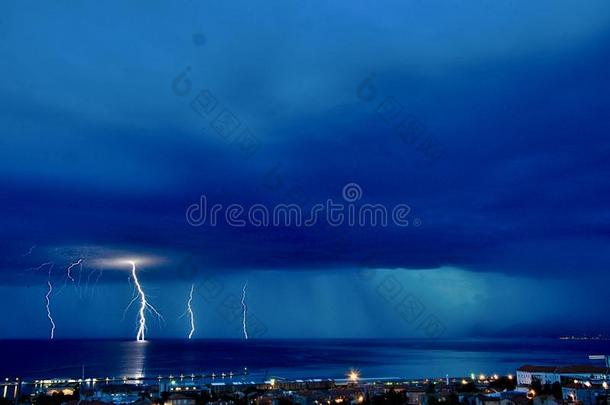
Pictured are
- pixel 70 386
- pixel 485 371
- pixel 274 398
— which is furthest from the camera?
pixel 485 371

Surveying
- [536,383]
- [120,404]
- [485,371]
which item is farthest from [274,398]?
[485,371]

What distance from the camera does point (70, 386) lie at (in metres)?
51.1

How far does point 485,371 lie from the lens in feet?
244

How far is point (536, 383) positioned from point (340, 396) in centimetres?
1672

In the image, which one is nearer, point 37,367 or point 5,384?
point 5,384

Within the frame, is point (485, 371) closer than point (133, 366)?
Yes

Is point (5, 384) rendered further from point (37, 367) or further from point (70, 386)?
point (37, 367)

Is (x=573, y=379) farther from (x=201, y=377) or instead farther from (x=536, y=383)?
(x=201, y=377)

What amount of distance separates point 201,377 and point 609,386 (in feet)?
158

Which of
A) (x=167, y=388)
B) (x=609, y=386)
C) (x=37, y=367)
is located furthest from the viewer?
(x=37, y=367)

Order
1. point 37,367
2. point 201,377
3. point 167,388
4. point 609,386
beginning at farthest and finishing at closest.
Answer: point 37,367, point 201,377, point 167,388, point 609,386

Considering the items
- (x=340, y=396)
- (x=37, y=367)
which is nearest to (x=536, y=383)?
(x=340, y=396)

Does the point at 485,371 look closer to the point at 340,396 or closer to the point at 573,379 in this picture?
the point at 573,379

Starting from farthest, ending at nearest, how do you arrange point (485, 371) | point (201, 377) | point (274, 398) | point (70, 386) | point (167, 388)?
point (485, 371)
point (201, 377)
point (70, 386)
point (167, 388)
point (274, 398)
